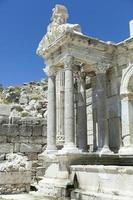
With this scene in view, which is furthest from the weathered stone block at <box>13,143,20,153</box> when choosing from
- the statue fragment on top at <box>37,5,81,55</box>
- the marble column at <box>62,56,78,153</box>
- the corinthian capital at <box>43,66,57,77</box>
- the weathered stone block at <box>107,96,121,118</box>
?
the weathered stone block at <box>107,96,121,118</box>

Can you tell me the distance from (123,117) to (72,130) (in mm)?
2380

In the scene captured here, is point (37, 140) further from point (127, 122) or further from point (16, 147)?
point (127, 122)

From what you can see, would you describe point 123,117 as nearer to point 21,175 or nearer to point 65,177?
point 65,177

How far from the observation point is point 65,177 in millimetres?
9219

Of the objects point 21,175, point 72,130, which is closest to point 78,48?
point 72,130

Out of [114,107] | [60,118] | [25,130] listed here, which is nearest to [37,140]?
[25,130]

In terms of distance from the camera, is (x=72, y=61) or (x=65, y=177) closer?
(x=65, y=177)

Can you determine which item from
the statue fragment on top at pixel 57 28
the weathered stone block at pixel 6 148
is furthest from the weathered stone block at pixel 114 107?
the weathered stone block at pixel 6 148

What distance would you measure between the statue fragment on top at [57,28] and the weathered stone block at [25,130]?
11.5 feet

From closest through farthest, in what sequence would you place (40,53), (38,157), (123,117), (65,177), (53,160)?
(65,177)
(53,160)
(123,117)
(40,53)
(38,157)

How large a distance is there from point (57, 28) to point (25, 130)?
500 centimetres

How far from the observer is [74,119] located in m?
11.6

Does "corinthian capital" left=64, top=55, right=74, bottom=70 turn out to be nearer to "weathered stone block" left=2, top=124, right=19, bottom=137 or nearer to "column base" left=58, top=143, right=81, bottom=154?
"column base" left=58, top=143, right=81, bottom=154

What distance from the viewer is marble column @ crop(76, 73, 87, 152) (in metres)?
12.6
